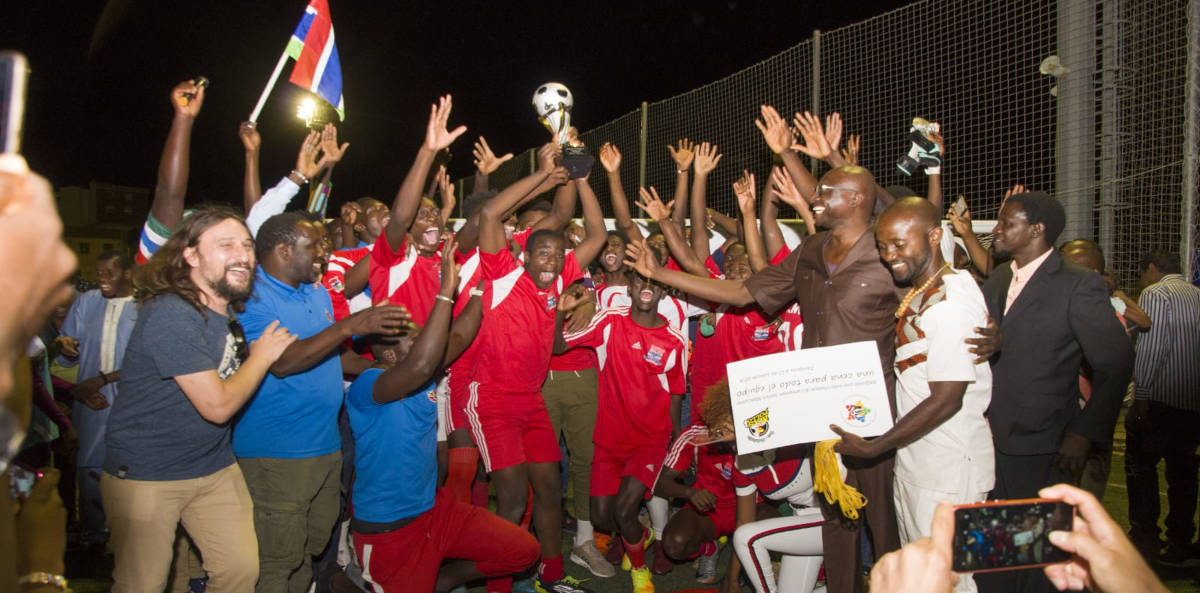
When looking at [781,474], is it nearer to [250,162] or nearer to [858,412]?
[858,412]

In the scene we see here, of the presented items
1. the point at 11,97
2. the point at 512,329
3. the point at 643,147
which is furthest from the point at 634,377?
the point at 643,147

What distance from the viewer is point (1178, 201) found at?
20.8ft

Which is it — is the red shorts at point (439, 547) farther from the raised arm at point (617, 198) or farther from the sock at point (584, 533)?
the raised arm at point (617, 198)

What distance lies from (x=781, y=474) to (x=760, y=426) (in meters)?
1.14

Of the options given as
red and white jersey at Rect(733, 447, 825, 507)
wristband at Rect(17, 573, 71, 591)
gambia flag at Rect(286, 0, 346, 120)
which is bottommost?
red and white jersey at Rect(733, 447, 825, 507)

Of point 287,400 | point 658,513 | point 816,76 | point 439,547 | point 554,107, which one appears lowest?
point 658,513

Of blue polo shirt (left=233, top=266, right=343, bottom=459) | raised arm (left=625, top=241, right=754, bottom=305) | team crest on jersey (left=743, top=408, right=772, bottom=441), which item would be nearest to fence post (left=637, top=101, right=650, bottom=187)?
raised arm (left=625, top=241, right=754, bottom=305)

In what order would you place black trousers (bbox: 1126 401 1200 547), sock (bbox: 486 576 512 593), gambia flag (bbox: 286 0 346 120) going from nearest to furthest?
sock (bbox: 486 576 512 593), black trousers (bbox: 1126 401 1200 547), gambia flag (bbox: 286 0 346 120)

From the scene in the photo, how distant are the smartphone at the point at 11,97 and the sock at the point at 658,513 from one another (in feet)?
16.4

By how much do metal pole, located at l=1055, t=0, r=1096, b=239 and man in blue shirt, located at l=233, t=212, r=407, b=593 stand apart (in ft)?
17.6

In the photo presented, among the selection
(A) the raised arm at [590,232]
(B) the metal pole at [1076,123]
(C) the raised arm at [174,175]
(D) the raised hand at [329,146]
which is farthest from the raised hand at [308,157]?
(B) the metal pole at [1076,123]

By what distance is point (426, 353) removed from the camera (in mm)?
3758

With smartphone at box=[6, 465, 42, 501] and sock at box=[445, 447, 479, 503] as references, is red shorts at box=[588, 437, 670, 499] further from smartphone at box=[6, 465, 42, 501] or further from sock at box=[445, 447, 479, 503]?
smartphone at box=[6, 465, 42, 501]

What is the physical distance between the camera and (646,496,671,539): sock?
559cm
